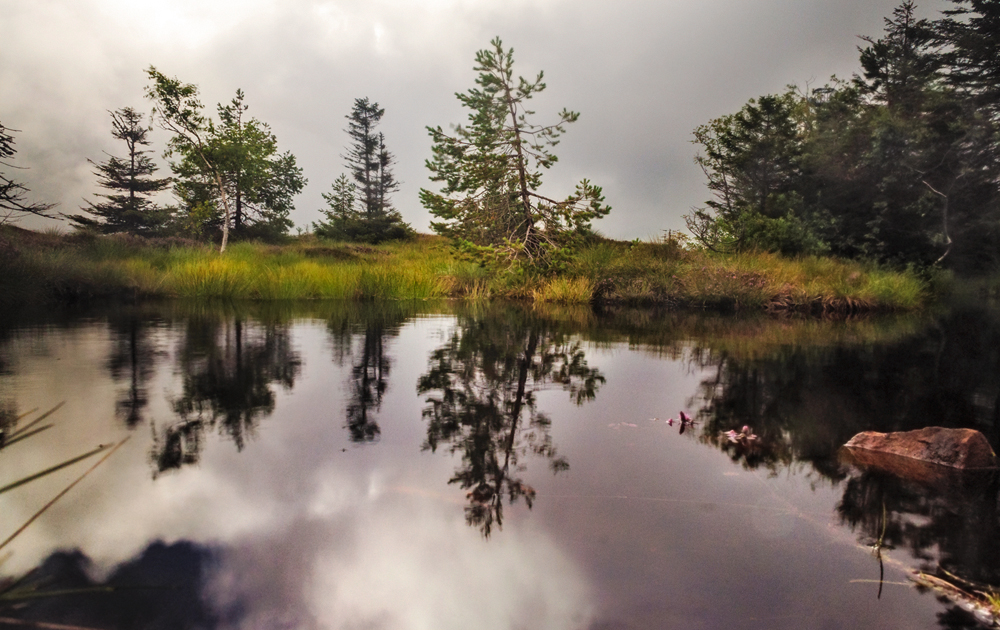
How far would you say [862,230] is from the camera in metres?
21.3

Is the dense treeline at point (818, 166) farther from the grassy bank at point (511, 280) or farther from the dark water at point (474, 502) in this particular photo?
the dark water at point (474, 502)

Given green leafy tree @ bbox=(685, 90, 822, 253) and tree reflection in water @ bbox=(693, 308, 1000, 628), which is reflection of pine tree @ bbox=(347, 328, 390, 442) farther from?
green leafy tree @ bbox=(685, 90, 822, 253)

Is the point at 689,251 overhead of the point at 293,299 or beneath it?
overhead

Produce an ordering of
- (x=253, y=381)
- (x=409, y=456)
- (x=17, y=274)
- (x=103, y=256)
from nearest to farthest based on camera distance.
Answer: (x=409, y=456) < (x=253, y=381) < (x=17, y=274) < (x=103, y=256)

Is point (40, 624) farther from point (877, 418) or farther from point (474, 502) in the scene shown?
point (877, 418)

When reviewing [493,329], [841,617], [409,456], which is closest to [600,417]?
[409,456]

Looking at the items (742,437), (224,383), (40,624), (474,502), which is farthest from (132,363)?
(742,437)

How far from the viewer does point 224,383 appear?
387cm

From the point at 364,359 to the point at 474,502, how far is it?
11.0ft

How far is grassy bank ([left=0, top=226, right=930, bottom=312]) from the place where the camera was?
13781 millimetres

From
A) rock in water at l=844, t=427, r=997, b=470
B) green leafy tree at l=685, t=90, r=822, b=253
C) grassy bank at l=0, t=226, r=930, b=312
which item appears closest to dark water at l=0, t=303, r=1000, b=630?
rock in water at l=844, t=427, r=997, b=470

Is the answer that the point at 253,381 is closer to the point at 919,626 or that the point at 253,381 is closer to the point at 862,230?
the point at 919,626

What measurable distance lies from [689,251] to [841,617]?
1745 centimetres

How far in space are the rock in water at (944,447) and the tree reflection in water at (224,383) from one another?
3286 millimetres
